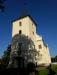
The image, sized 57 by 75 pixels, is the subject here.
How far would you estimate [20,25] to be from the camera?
38781mm


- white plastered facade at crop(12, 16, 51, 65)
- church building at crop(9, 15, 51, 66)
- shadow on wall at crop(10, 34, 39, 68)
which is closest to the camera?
shadow on wall at crop(10, 34, 39, 68)

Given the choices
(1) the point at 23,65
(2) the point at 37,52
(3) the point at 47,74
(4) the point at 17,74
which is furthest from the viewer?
(2) the point at 37,52

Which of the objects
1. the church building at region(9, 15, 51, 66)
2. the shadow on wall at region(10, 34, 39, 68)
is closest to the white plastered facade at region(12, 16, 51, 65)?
the church building at region(9, 15, 51, 66)

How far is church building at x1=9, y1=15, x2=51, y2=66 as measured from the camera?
36562 millimetres

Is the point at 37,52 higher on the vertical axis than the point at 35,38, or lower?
lower

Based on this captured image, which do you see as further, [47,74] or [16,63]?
[16,63]

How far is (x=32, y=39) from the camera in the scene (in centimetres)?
3844

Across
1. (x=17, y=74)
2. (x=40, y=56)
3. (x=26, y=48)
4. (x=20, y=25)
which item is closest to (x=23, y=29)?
(x=20, y=25)

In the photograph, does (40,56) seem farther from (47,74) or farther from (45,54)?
(47,74)

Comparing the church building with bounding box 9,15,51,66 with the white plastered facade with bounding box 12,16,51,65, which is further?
the white plastered facade with bounding box 12,16,51,65

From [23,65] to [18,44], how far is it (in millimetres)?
4825

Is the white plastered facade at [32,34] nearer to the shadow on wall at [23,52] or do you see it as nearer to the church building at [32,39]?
the church building at [32,39]

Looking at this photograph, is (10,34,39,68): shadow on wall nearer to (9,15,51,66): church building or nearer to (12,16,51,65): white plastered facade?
(9,15,51,66): church building

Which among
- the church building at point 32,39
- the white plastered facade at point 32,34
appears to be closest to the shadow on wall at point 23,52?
the church building at point 32,39
